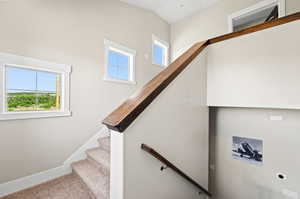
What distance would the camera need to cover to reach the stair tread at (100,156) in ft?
6.71

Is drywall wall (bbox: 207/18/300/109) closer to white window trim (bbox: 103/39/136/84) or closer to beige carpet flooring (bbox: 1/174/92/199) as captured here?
white window trim (bbox: 103/39/136/84)

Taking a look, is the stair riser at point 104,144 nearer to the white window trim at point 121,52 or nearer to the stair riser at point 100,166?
the stair riser at point 100,166

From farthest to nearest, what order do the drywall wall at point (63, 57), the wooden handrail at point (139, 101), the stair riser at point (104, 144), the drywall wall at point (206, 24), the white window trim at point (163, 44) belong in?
the white window trim at point (163, 44)
the drywall wall at point (206, 24)
the stair riser at point (104, 144)
the drywall wall at point (63, 57)
the wooden handrail at point (139, 101)

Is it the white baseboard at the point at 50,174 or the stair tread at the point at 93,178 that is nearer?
the stair tread at the point at 93,178

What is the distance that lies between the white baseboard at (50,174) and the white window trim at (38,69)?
691 mm

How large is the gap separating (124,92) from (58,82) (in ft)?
4.46

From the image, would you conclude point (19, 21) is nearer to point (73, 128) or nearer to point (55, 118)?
point (55, 118)

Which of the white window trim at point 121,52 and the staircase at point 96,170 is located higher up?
the white window trim at point 121,52

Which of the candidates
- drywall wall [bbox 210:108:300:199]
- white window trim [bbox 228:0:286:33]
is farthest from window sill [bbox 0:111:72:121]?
white window trim [bbox 228:0:286:33]

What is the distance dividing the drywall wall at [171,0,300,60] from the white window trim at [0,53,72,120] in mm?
3458

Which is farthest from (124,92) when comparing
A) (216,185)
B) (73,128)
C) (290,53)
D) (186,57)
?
(290,53)

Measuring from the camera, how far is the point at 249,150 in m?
2.15

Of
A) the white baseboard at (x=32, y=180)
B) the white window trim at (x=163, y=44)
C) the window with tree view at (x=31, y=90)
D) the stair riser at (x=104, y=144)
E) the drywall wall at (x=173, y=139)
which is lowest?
the white baseboard at (x=32, y=180)

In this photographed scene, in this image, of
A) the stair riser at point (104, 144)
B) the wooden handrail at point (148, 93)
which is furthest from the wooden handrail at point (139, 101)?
the stair riser at point (104, 144)
